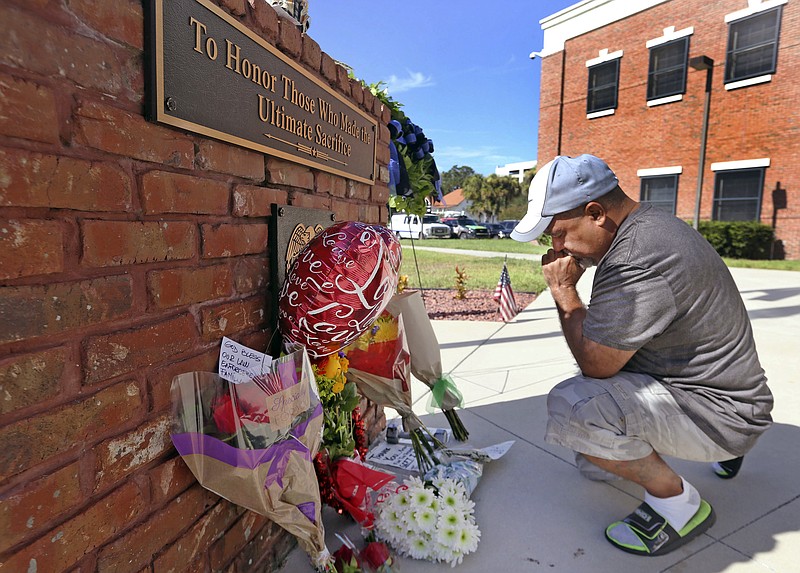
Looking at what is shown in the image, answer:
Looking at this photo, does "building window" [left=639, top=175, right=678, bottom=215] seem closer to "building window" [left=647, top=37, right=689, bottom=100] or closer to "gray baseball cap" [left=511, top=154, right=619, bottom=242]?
"building window" [left=647, top=37, right=689, bottom=100]

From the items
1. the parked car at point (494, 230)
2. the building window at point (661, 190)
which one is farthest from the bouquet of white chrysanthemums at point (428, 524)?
the parked car at point (494, 230)

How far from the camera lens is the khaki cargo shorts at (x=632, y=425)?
185cm

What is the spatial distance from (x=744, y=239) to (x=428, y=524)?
14.9 meters

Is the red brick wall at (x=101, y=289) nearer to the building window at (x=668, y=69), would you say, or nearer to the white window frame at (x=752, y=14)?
the white window frame at (x=752, y=14)

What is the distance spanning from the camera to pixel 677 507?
1845 millimetres

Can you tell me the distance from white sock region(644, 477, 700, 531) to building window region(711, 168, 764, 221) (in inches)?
596

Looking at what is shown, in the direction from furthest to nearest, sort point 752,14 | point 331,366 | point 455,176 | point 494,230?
1. point 455,176
2. point 494,230
3. point 752,14
4. point 331,366

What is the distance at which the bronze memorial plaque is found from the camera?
107cm

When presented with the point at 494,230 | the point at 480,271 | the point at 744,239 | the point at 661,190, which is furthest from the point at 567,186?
the point at 494,230

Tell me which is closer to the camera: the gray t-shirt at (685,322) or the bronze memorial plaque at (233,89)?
the bronze memorial plaque at (233,89)

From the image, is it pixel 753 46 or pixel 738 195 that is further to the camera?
pixel 738 195

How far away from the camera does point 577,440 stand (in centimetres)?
189

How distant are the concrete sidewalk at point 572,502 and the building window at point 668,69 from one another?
14273 mm

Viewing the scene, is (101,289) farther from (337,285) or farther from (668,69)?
(668,69)
